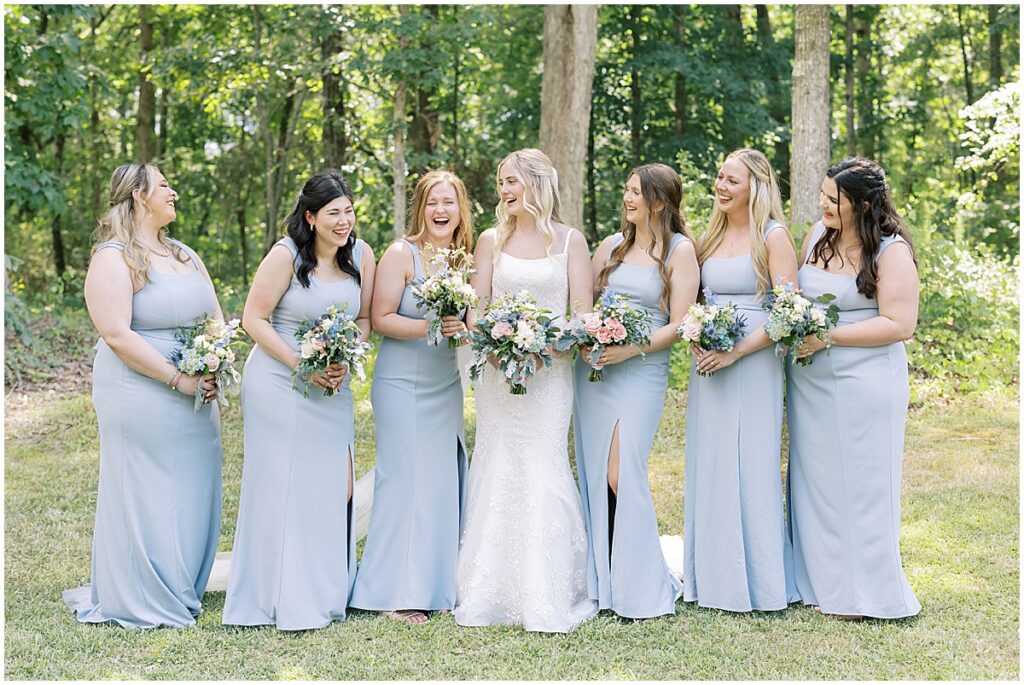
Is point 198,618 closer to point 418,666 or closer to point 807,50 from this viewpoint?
point 418,666

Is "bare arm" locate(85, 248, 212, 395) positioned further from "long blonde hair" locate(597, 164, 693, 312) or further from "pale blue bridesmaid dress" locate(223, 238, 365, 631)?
"long blonde hair" locate(597, 164, 693, 312)

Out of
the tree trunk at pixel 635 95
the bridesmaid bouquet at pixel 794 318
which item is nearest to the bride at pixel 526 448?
the bridesmaid bouquet at pixel 794 318

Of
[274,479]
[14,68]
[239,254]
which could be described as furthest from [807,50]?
[239,254]

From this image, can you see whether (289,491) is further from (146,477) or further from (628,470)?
(628,470)

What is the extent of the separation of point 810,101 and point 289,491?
8.12m

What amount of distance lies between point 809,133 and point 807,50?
912 millimetres

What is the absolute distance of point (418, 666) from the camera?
4.66 m

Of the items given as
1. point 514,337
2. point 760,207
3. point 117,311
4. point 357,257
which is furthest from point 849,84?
point 117,311

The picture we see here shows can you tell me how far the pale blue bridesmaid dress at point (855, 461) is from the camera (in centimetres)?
516

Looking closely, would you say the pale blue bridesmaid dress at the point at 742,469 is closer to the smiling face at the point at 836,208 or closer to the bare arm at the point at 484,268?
the smiling face at the point at 836,208

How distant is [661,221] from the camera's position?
212 inches

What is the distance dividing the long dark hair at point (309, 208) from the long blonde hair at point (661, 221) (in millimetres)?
1507

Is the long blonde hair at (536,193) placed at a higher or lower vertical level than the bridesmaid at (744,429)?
higher

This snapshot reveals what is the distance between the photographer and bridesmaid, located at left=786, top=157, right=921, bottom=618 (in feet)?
16.6
